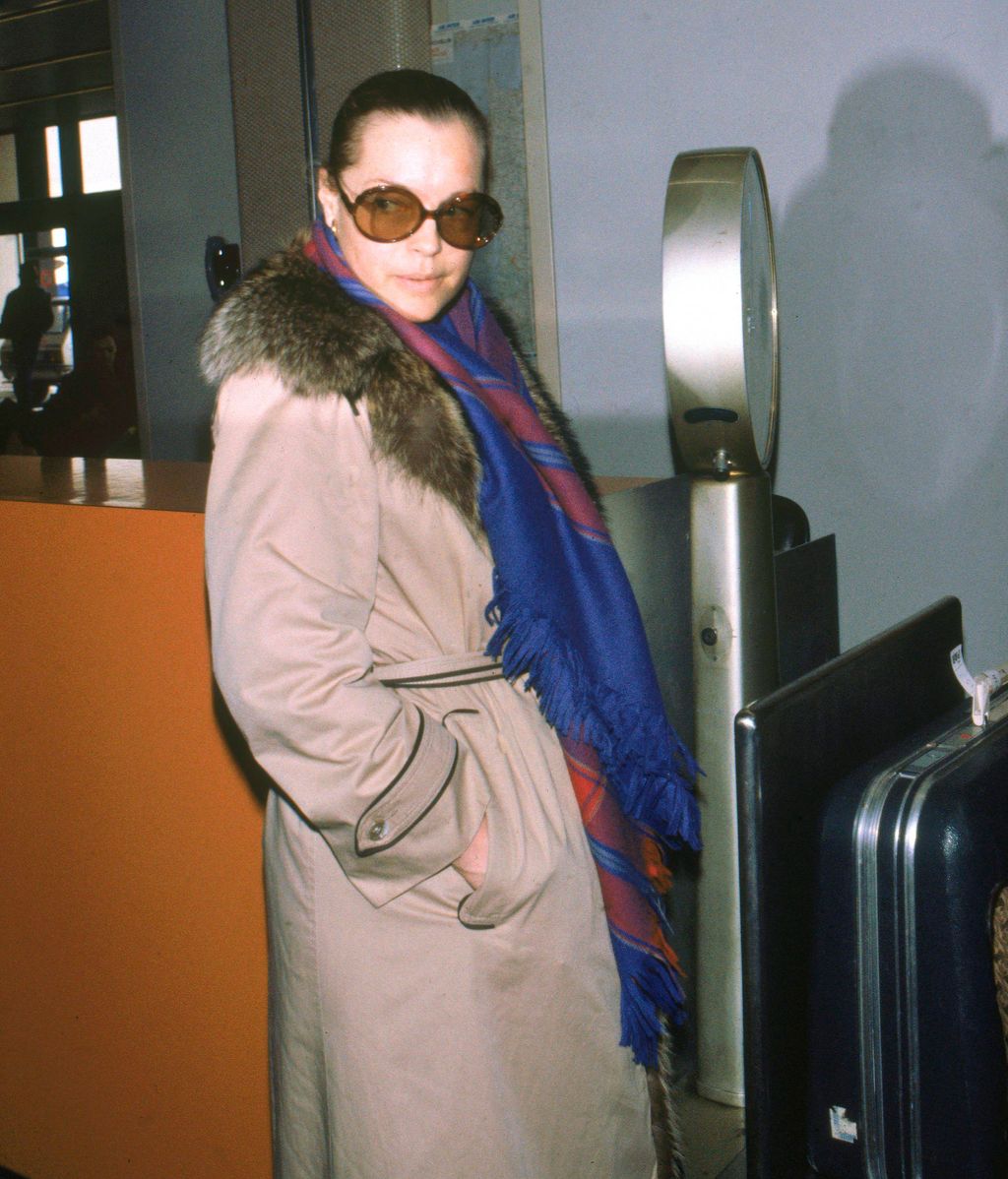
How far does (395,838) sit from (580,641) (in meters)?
0.27

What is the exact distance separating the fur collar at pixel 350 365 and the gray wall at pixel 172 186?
295 cm

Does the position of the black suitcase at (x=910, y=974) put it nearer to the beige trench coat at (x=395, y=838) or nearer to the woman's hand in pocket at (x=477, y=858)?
the beige trench coat at (x=395, y=838)

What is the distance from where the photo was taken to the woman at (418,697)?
1075 millimetres

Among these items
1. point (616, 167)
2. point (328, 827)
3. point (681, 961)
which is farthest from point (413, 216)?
point (616, 167)

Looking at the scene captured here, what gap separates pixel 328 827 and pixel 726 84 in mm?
2322

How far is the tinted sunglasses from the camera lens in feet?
3.76

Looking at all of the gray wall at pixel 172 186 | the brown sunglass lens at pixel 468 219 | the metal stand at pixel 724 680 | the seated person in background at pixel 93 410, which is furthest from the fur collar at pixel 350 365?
the seated person in background at pixel 93 410

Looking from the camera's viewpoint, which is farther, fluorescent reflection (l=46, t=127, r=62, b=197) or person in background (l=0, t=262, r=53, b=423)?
fluorescent reflection (l=46, t=127, r=62, b=197)

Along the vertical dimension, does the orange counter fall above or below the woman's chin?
below

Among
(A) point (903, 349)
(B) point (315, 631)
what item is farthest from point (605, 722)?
(A) point (903, 349)

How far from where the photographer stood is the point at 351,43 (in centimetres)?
326

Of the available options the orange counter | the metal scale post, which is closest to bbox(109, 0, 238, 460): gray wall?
the orange counter

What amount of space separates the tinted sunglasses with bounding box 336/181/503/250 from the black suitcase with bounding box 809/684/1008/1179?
65 centimetres

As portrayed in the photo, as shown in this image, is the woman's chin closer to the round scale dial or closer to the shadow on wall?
the round scale dial
